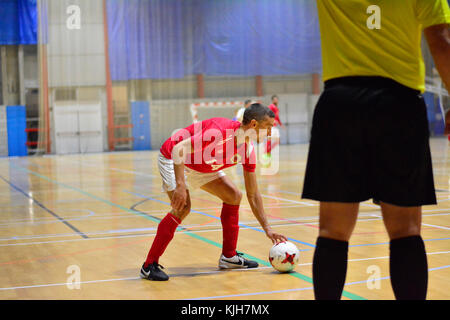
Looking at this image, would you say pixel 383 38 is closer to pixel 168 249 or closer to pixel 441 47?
pixel 441 47

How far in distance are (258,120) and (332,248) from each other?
6.64 feet

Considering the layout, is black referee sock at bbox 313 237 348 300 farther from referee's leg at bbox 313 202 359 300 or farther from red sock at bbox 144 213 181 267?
red sock at bbox 144 213 181 267

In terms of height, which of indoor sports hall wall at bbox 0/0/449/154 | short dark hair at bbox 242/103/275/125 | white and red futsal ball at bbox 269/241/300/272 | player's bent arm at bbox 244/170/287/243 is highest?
indoor sports hall wall at bbox 0/0/449/154

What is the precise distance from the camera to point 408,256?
89.9 inches

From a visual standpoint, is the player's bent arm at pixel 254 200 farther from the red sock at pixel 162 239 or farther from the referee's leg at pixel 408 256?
the referee's leg at pixel 408 256

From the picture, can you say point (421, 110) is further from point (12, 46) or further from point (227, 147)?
point (12, 46)

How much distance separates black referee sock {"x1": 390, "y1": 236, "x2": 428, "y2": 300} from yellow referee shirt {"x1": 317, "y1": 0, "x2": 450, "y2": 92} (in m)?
0.60

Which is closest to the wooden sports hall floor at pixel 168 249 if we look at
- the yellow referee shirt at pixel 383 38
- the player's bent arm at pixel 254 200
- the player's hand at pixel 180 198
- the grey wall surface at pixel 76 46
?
the player's bent arm at pixel 254 200

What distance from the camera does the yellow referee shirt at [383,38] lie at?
7.62 ft

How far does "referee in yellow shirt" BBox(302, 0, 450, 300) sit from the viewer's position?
89.0 inches

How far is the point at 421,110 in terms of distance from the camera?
232 cm

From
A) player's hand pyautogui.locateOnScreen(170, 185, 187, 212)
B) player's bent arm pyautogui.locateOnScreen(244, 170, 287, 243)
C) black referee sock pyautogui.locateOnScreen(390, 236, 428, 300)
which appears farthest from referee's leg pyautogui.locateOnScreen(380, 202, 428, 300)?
player's bent arm pyautogui.locateOnScreen(244, 170, 287, 243)

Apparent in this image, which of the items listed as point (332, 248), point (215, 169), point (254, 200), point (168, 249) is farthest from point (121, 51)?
point (332, 248)

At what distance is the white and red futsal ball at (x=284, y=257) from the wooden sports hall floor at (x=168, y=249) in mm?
67
